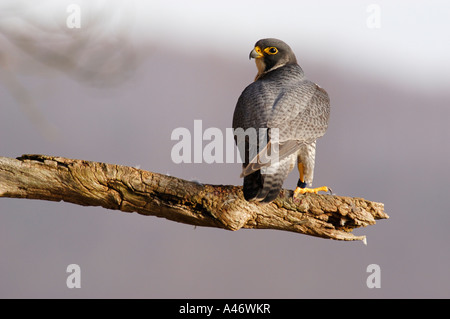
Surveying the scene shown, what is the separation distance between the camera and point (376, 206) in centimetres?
319

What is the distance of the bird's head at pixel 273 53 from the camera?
3.64 metres

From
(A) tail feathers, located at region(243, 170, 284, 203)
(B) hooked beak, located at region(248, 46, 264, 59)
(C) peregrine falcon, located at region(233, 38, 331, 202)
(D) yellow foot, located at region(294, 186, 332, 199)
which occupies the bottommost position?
(A) tail feathers, located at region(243, 170, 284, 203)

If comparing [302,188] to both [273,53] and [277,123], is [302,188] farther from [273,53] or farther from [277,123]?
[273,53]

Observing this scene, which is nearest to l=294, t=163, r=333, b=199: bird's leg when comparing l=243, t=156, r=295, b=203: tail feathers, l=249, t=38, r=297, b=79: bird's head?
l=243, t=156, r=295, b=203: tail feathers

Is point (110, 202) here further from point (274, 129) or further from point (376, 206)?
point (376, 206)

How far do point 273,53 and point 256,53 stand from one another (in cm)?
12

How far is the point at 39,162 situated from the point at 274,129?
55.3 inches

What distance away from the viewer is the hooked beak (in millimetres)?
3604

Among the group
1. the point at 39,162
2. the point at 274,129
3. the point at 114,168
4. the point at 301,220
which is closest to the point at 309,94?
the point at 274,129

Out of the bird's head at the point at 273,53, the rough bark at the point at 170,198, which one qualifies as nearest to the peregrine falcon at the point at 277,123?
the bird's head at the point at 273,53

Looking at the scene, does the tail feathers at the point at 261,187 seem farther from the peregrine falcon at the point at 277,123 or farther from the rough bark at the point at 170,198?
the rough bark at the point at 170,198

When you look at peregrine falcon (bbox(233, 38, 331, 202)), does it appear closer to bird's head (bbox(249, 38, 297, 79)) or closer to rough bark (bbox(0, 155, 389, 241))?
bird's head (bbox(249, 38, 297, 79))

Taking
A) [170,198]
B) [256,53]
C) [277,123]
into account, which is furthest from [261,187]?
[256,53]

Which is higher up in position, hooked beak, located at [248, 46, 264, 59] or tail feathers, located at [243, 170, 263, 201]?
hooked beak, located at [248, 46, 264, 59]
